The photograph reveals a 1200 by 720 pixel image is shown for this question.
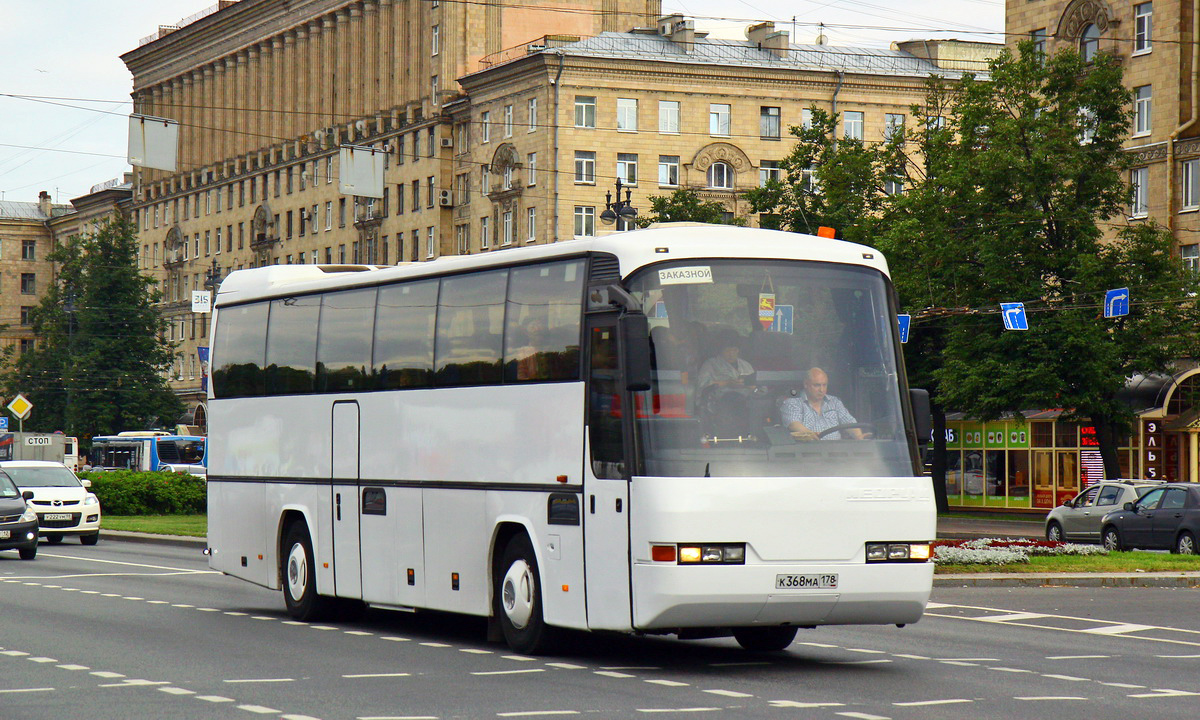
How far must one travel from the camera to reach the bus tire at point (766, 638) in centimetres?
1463

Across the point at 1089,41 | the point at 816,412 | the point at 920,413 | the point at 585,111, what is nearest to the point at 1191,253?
the point at 1089,41

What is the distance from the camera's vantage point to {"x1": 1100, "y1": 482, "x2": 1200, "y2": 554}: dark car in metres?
31.4

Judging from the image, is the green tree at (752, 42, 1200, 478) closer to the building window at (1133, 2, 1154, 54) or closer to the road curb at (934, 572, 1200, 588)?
the building window at (1133, 2, 1154, 54)

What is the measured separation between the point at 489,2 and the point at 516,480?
81463 mm

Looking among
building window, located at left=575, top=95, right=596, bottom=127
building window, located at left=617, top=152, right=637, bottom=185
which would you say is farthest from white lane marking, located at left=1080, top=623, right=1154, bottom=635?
building window, located at left=575, top=95, right=596, bottom=127

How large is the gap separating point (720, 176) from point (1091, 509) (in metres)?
53.2

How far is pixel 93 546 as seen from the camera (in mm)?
36094

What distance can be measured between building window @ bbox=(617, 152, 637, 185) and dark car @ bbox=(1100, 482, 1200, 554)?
54.5 m

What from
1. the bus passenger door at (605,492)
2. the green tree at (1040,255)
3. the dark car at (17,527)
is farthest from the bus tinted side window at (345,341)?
the green tree at (1040,255)

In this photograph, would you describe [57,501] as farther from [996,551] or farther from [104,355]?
[104,355]

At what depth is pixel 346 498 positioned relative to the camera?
17188 millimetres

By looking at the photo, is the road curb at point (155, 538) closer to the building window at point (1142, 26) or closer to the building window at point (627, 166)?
the building window at point (1142, 26)

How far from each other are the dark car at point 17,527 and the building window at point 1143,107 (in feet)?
132

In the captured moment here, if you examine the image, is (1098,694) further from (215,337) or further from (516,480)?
(215,337)
